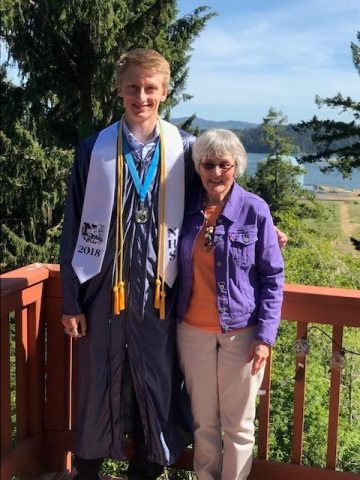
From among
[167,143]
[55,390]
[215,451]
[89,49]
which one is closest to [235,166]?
[167,143]

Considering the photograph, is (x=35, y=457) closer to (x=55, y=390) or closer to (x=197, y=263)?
(x=55, y=390)

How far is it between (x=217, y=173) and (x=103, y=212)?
458 millimetres

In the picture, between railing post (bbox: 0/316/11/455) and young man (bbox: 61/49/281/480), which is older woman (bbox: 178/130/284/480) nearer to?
young man (bbox: 61/49/281/480)

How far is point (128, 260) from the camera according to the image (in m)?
2.17

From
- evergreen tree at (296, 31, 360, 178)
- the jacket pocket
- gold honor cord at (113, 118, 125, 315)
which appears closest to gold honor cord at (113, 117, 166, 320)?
gold honor cord at (113, 118, 125, 315)

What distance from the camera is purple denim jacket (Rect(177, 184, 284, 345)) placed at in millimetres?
2109

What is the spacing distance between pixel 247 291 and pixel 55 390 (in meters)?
1.08

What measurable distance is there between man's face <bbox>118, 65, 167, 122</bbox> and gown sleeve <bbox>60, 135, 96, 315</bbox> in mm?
202

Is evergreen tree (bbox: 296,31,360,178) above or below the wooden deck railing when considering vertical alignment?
above

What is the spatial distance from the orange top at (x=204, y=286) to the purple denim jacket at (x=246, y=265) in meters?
0.02

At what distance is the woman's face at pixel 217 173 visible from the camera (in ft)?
6.85

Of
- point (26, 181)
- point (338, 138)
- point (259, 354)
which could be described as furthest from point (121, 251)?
point (338, 138)

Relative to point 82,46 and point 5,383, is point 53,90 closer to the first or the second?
point 82,46

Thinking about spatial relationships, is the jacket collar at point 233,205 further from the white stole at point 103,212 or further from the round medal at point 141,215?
the round medal at point 141,215
